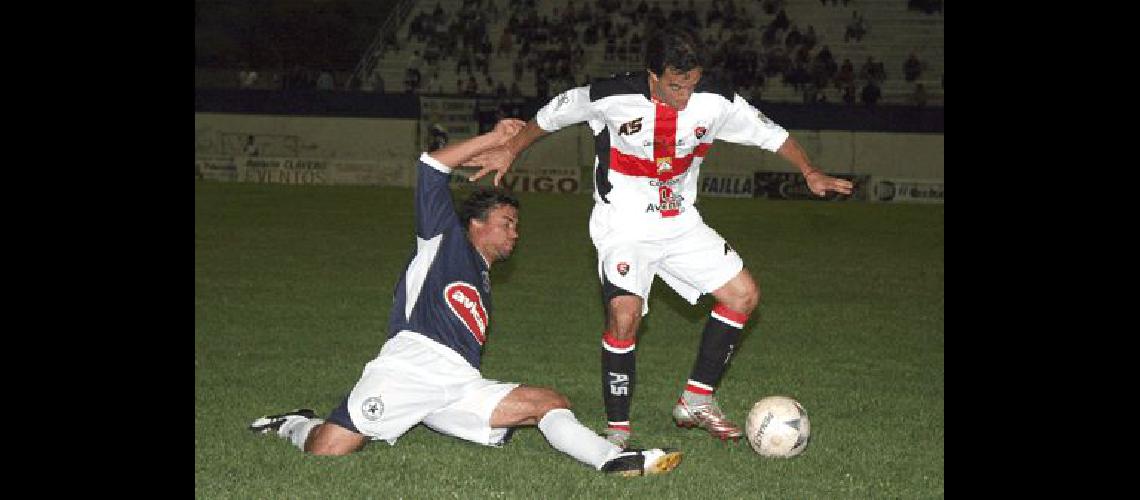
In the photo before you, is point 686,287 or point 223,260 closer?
point 686,287

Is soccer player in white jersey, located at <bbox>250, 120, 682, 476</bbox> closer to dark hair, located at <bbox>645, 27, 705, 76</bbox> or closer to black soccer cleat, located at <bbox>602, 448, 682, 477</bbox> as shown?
black soccer cleat, located at <bbox>602, 448, 682, 477</bbox>

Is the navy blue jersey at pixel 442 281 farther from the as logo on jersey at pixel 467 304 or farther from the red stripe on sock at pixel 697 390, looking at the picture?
the red stripe on sock at pixel 697 390

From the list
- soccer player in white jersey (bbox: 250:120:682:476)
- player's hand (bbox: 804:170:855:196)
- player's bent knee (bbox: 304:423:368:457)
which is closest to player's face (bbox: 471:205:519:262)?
soccer player in white jersey (bbox: 250:120:682:476)

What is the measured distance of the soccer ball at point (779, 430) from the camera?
6.95 m

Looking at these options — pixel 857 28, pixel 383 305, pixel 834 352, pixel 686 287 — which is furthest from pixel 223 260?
pixel 857 28

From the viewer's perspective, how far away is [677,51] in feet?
22.7

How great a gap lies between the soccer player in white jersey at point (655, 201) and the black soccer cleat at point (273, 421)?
63.9 inches

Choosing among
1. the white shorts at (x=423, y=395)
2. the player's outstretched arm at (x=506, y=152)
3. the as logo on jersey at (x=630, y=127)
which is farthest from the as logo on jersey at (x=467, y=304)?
the as logo on jersey at (x=630, y=127)

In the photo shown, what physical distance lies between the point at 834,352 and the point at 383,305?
166 inches

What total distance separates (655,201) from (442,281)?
1379 mm

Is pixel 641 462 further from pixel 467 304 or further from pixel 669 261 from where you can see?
pixel 669 261

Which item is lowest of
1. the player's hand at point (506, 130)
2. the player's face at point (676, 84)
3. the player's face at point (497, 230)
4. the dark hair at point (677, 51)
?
the player's face at point (497, 230)
